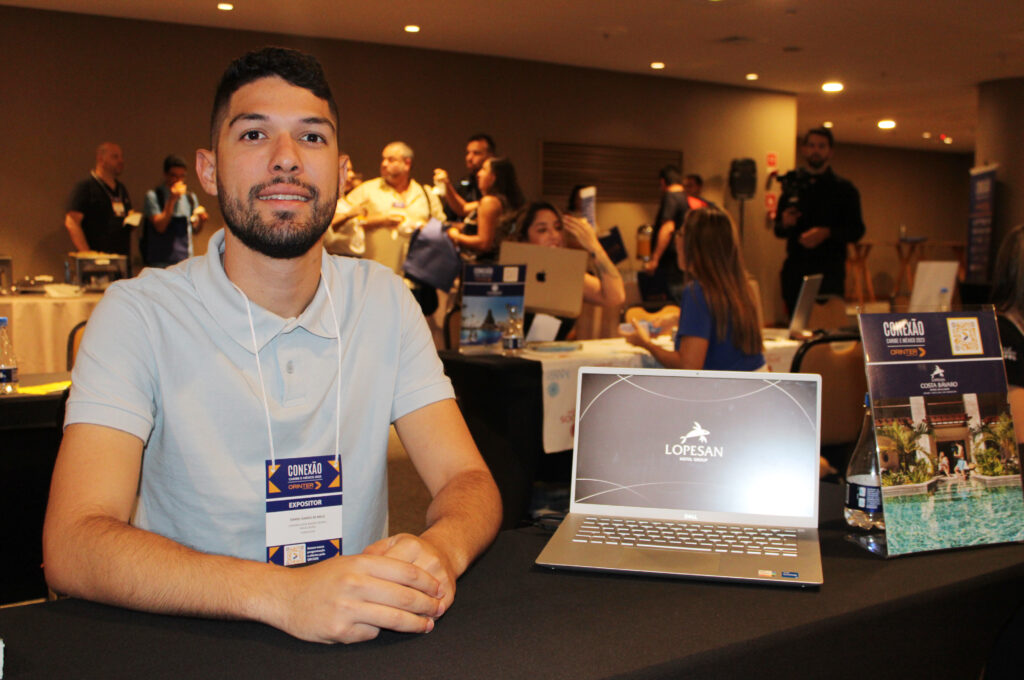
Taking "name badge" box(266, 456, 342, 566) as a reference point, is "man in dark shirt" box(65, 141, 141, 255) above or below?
above

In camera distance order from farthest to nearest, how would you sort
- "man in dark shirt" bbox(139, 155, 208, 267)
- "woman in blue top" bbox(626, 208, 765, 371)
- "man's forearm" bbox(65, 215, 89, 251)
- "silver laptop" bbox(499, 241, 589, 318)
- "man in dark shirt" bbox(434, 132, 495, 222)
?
"man in dark shirt" bbox(139, 155, 208, 267), "man's forearm" bbox(65, 215, 89, 251), "man in dark shirt" bbox(434, 132, 495, 222), "silver laptop" bbox(499, 241, 589, 318), "woman in blue top" bbox(626, 208, 765, 371)

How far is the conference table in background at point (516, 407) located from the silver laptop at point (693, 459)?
5.90 ft

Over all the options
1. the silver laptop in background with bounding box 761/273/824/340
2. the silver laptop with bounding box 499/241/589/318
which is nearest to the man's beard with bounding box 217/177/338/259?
the silver laptop with bounding box 499/241/589/318

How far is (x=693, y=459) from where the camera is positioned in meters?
1.24

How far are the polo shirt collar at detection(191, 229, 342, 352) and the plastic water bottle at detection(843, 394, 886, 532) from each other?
31.5 inches

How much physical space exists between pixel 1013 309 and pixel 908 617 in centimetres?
156

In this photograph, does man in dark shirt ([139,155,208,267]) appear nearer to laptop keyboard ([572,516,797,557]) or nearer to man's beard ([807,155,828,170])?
man's beard ([807,155,828,170])

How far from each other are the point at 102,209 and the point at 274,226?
6.34m

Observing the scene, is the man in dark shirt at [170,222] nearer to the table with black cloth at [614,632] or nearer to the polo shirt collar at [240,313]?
the polo shirt collar at [240,313]

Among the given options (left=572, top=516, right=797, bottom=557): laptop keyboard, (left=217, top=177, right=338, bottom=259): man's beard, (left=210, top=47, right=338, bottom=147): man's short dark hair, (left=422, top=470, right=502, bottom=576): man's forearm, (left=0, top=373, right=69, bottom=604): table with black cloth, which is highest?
(left=210, top=47, right=338, bottom=147): man's short dark hair

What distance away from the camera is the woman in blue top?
10.5ft

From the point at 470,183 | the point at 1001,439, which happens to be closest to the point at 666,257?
the point at 470,183

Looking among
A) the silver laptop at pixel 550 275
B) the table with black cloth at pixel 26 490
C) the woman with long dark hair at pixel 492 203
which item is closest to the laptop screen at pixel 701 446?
the table with black cloth at pixel 26 490

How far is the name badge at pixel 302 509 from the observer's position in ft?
3.94
